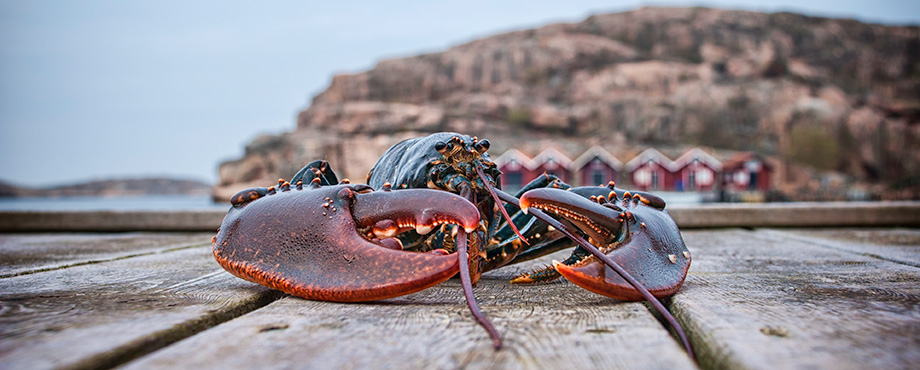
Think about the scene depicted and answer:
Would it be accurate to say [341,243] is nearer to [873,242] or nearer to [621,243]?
[621,243]

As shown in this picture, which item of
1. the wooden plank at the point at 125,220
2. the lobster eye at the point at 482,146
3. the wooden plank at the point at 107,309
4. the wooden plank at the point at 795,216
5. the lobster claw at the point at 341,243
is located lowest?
the wooden plank at the point at 795,216

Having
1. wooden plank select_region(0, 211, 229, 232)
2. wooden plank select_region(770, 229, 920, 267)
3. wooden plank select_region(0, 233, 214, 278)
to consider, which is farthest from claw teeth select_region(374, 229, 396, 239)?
wooden plank select_region(0, 211, 229, 232)

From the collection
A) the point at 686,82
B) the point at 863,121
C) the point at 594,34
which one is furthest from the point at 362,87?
the point at 863,121

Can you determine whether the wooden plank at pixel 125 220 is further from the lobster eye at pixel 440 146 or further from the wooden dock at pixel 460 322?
the lobster eye at pixel 440 146

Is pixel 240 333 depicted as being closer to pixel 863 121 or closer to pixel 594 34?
pixel 863 121

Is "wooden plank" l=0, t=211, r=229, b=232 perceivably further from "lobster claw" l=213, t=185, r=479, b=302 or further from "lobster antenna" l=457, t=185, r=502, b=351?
"lobster antenna" l=457, t=185, r=502, b=351

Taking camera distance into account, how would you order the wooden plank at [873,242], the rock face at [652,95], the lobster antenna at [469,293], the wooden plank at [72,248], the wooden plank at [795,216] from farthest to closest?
the rock face at [652,95], the wooden plank at [795,216], the wooden plank at [873,242], the wooden plank at [72,248], the lobster antenna at [469,293]

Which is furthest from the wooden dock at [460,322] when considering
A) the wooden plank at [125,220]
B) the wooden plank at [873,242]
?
the wooden plank at [125,220]
